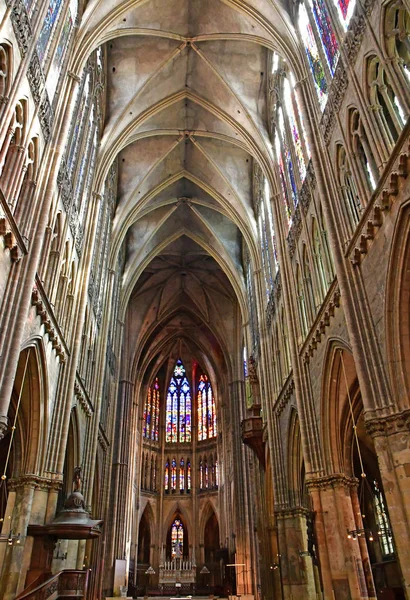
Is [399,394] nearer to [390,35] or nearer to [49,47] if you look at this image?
[390,35]

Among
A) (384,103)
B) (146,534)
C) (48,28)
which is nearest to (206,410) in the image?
(146,534)

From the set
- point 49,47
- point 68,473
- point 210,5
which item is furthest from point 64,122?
point 68,473

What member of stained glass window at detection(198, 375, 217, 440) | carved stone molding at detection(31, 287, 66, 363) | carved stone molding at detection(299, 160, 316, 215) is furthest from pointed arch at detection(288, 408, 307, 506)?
stained glass window at detection(198, 375, 217, 440)

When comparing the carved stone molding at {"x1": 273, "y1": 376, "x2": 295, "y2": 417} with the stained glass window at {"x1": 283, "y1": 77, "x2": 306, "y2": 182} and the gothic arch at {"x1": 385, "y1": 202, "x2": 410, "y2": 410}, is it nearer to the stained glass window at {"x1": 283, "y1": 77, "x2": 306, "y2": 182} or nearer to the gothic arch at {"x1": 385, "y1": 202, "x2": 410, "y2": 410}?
the stained glass window at {"x1": 283, "y1": 77, "x2": 306, "y2": 182}

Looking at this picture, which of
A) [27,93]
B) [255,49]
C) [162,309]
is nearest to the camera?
[27,93]

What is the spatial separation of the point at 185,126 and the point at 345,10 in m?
14.0

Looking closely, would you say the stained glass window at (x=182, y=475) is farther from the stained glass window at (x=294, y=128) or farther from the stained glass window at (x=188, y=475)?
the stained glass window at (x=294, y=128)

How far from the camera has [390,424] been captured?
32.4 ft

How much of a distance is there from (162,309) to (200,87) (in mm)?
18780

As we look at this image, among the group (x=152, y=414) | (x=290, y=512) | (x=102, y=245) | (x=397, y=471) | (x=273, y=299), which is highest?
(x=152, y=414)

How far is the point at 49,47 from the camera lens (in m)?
14.3

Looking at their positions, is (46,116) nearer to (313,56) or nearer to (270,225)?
(313,56)

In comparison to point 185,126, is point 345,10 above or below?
below

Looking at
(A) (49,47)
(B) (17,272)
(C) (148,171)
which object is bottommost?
(B) (17,272)
